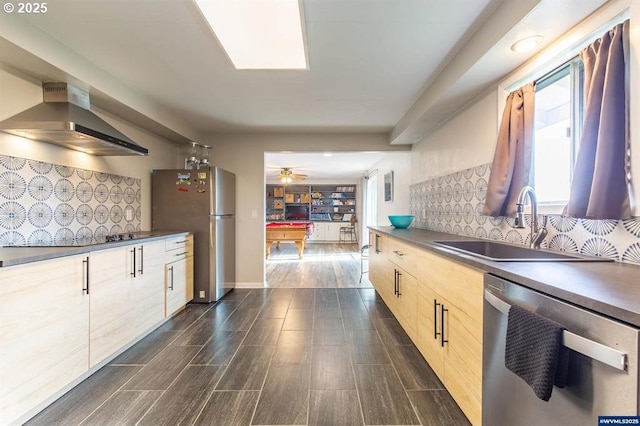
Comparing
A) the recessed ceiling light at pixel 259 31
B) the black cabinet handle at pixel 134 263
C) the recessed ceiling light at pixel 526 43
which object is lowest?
the black cabinet handle at pixel 134 263

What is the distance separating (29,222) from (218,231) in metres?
1.78

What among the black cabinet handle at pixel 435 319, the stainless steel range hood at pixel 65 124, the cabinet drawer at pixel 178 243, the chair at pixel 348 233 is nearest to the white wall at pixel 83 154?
the stainless steel range hood at pixel 65 124

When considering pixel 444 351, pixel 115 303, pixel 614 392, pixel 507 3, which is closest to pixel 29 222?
pixel 115 303

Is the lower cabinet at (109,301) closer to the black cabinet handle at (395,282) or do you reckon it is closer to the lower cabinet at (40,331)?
the lower cabinet at (40,331)

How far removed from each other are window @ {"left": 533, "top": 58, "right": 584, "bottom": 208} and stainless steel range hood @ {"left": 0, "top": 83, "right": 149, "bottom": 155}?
10.1 feet

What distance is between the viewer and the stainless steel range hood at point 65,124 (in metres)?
1.87

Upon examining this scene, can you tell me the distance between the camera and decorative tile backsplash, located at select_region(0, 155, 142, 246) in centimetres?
192

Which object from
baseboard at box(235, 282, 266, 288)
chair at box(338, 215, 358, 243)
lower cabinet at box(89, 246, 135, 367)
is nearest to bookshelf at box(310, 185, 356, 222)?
chair at box(338, 215, 358, 243)

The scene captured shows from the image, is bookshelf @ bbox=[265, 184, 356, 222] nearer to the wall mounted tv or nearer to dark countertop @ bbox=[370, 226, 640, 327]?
the wall mounted tv

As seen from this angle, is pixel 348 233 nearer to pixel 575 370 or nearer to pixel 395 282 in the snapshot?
pixel 395 282

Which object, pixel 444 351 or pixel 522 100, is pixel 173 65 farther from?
pixel 444 351

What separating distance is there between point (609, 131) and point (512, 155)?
694 millimetres

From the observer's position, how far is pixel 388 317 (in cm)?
302

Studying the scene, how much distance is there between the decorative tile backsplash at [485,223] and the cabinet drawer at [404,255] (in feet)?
1.98
